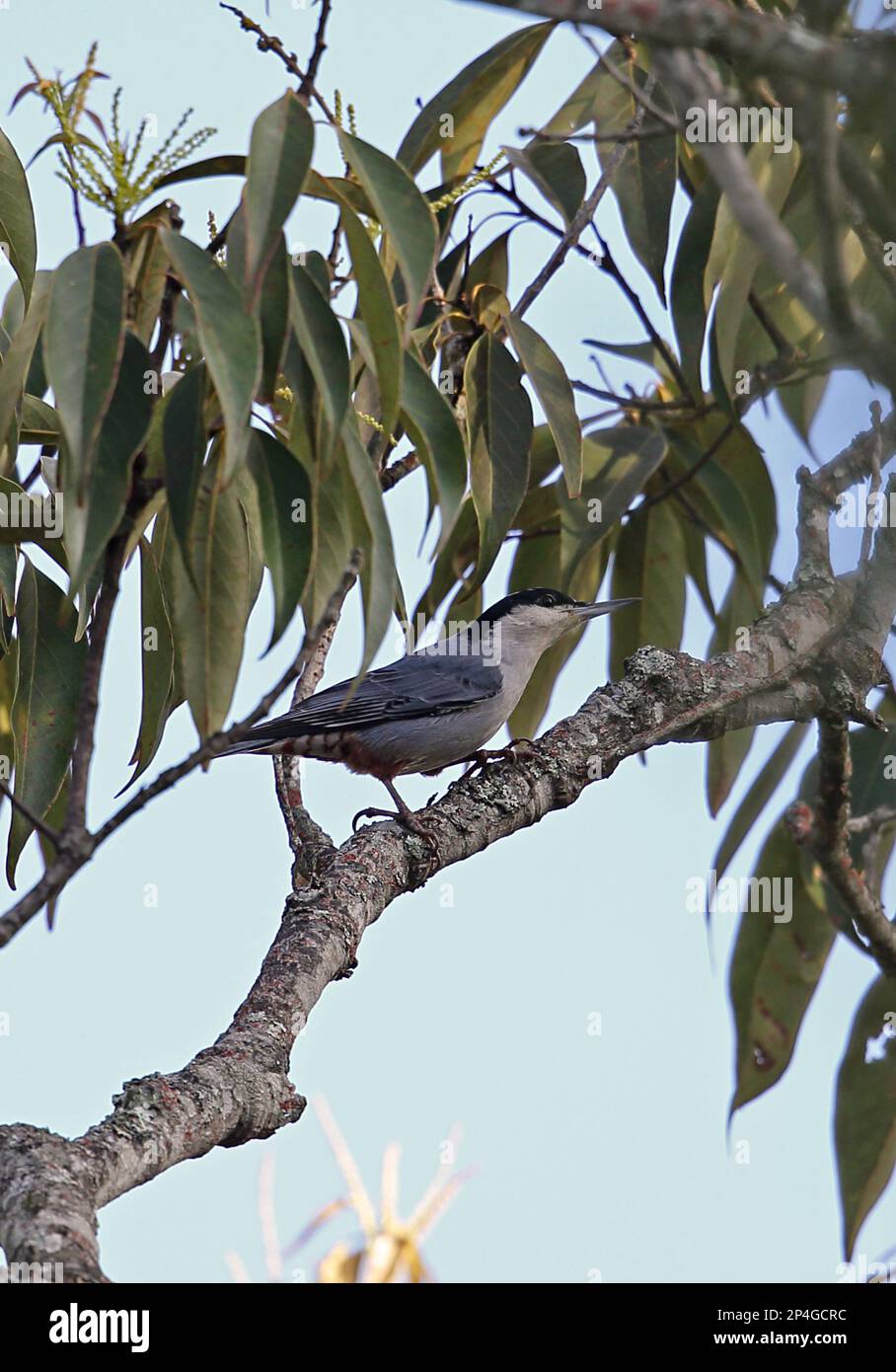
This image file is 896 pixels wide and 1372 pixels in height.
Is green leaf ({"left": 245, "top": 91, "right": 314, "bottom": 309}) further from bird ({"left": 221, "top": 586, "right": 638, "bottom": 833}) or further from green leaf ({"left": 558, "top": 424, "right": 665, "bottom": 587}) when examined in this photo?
bird ({"left": 221, "top": 586, "right": 638, "bottom": 833})

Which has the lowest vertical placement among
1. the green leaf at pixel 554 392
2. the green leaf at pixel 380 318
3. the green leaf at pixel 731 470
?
the green leaf at pixel 380 318

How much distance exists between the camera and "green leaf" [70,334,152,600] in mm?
1777

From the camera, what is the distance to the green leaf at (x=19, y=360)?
2.03 m

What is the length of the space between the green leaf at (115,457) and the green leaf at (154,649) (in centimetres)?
73

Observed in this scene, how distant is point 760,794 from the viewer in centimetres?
344

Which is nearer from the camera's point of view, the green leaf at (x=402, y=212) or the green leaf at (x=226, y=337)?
the green leaf at (x=226, y=337)

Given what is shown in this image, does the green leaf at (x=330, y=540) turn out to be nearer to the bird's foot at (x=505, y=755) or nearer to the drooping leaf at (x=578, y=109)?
the bird's foot at (x=505, y=755)

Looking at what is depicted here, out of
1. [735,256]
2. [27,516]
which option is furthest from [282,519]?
[735,256]

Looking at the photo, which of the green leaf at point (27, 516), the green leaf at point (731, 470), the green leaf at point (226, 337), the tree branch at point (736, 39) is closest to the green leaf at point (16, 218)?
the green leaf at point (27, 516)

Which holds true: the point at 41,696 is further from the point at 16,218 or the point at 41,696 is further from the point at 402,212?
the point at 402,212

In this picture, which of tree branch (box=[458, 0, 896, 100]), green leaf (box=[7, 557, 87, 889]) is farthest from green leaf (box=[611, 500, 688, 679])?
tree branch (box=[458, 0, 896, 100])

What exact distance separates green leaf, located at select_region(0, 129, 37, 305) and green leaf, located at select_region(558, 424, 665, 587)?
4.47 ft

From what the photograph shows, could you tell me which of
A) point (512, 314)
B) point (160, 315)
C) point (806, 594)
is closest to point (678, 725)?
point (806, 594)

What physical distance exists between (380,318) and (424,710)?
6.46 ft
